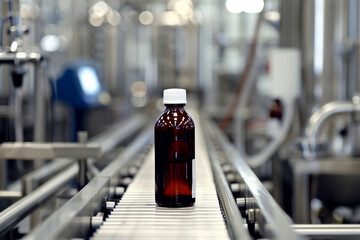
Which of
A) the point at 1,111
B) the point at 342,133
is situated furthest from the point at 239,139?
the point at 1,111

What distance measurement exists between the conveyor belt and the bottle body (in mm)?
29

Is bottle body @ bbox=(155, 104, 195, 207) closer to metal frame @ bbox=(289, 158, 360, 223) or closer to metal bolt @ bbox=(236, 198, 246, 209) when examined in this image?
metal bolt @ bbox=(236, 198, 246, 209)

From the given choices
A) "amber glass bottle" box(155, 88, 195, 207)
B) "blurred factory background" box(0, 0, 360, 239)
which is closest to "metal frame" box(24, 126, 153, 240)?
"blurred factory background" box(0, 0, 360, 239)

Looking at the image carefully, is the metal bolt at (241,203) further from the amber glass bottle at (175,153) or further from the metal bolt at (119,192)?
the metal bolt at (119,192)

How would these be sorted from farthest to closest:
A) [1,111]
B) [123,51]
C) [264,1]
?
[123,51]
[1,111]
[264,1]

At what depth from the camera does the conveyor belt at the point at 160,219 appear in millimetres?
922

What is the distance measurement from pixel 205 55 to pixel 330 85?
450cm

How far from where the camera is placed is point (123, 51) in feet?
21.6

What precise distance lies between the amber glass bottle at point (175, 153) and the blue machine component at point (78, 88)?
3008mm

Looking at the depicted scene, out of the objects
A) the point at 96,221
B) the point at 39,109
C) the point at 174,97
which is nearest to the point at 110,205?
the point at 96,221

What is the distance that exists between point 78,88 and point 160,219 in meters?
3.10

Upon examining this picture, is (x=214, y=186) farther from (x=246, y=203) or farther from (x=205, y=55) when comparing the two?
(x=205, y=55)

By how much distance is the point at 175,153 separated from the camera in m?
1.07

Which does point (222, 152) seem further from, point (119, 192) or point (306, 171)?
point (119, 192)
